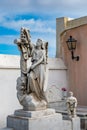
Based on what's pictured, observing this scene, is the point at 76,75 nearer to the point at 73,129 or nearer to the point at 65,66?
the point at 65,66

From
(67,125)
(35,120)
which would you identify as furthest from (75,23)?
(35,120)

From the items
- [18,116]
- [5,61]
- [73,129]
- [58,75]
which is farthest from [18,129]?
[58,75]

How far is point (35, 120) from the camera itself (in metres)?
5.62

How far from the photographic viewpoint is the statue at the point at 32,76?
19.3 feet

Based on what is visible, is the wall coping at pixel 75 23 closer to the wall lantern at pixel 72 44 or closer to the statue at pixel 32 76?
the wall lantern at pixel 72 44

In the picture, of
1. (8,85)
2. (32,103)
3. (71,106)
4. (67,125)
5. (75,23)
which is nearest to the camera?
(32,103)

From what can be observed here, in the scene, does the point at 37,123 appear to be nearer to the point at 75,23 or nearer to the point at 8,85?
the point at 8,85

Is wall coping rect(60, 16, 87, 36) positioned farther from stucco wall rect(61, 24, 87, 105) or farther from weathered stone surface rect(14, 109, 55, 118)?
weathered stone surface rect(14, 109, 55, 118)

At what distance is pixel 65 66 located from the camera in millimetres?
10367

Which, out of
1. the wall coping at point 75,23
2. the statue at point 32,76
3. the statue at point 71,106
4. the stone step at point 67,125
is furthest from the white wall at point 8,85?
the wall coping at point 75,23

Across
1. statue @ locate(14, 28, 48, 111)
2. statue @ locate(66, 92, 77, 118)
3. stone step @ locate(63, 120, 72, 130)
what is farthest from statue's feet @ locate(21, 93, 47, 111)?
statue @ locate(66, 92, 77, 118)

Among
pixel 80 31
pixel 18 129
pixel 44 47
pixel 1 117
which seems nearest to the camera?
pixel 18 129

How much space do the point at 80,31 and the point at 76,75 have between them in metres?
1.50

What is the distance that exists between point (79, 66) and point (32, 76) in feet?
13.9
